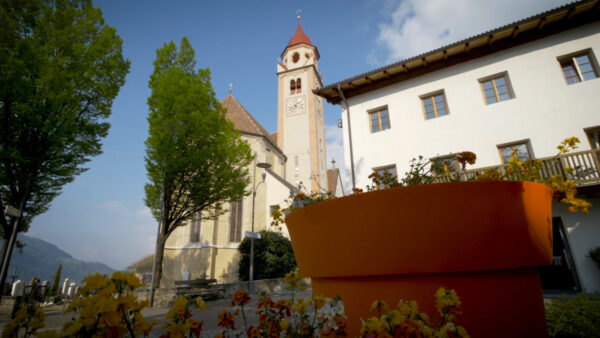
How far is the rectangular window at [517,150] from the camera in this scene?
31.4ft

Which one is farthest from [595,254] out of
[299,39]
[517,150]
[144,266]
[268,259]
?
[144,266]

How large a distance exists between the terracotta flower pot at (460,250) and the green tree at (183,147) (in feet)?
30.9

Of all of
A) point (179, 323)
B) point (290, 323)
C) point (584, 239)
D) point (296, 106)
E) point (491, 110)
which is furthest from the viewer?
point (296, 106)

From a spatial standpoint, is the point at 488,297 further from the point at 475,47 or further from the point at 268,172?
the point at 268,172

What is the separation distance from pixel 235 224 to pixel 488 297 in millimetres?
19654

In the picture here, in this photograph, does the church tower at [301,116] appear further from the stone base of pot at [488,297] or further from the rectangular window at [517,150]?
the stone base of pot at [488,297]

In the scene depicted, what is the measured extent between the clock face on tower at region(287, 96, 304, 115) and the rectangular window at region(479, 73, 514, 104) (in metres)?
18.2

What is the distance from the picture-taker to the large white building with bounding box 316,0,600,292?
8625mm

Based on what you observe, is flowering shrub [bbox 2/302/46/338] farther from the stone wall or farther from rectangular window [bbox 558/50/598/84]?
rectangular window [bbox 558/50/598/84]

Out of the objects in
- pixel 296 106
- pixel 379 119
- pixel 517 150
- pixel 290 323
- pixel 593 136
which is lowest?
pixel 290 323

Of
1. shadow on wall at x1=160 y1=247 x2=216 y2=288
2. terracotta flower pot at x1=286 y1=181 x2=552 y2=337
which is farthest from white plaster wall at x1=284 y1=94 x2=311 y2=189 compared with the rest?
terracotta flower pot at x1=286 y1=181 x2=552 y2=337

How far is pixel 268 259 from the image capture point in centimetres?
1527

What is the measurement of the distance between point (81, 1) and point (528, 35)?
15.9 m

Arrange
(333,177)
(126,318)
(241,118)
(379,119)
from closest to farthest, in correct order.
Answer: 1. (126,318)
2. (379,119)
3. (241,118)
4. (333,177)
